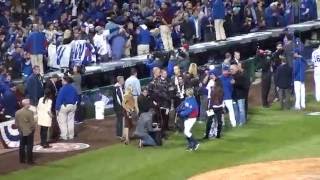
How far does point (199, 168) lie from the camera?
65.4 ft

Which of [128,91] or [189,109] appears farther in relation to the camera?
[128,91]

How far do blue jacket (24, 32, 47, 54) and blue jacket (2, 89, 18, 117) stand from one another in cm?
326

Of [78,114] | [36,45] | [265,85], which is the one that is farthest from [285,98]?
[36,45]

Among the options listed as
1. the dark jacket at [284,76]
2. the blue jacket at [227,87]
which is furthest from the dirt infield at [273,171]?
the dark jacket at [284,76]

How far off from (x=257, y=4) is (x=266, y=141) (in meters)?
13.9

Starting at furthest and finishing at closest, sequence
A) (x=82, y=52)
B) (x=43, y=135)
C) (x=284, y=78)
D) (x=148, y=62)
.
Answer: (x=82, y=52)
(x=148, y=62)
(x=284, y=78)
(x=43, y=135)

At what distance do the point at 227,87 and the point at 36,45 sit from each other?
24.7 feet

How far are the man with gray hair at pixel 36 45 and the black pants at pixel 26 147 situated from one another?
7119 millimetres

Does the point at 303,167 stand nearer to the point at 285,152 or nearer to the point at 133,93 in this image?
the point at 285,152

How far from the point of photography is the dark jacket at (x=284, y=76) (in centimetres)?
2627

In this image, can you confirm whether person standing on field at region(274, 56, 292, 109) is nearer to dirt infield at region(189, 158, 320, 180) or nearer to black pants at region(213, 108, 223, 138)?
black pants at region(213, 108, 223, 138)

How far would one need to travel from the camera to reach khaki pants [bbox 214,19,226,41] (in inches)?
1272

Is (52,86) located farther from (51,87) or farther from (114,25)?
(114,25)

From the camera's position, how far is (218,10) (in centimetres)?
3170
